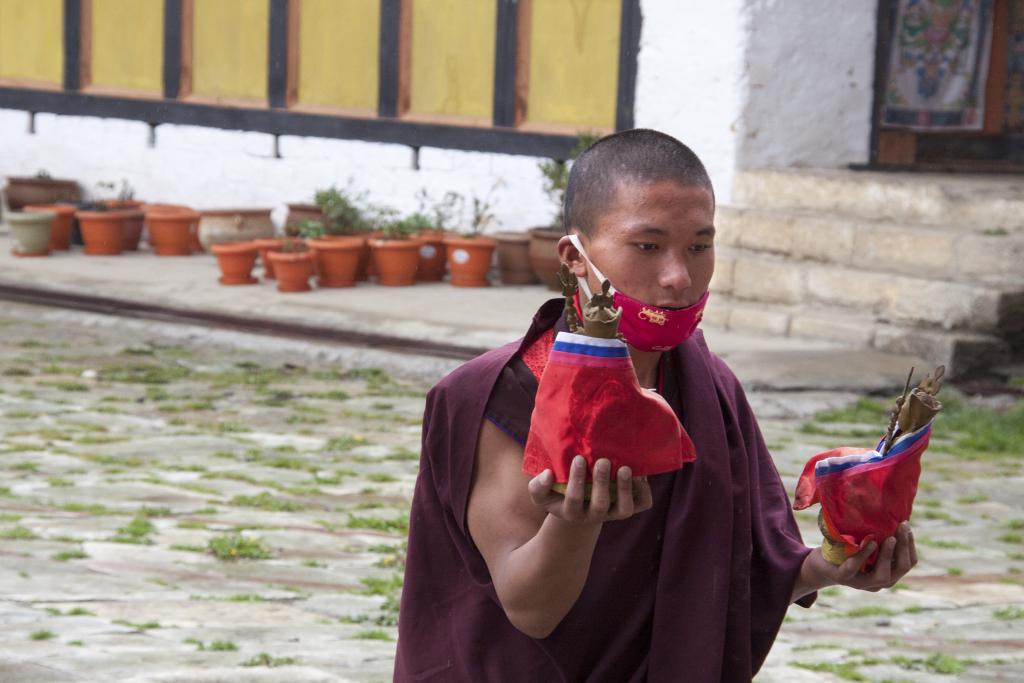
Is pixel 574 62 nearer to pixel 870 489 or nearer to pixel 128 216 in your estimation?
pixel 128 216

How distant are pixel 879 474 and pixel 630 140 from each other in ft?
2.05

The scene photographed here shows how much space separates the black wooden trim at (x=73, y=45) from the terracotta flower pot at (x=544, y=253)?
5723 millimetres

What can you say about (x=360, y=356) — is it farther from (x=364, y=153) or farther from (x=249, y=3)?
(x=249, y=3)

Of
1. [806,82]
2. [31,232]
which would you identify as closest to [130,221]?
[31,232]

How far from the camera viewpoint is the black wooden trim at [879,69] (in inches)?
424

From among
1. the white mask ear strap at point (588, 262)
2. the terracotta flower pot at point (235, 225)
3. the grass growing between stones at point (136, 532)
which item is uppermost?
the white mask ear strap at point (588, 262)

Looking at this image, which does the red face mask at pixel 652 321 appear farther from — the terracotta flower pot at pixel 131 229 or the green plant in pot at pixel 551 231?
the terracotta flower pot at pixel 131 229

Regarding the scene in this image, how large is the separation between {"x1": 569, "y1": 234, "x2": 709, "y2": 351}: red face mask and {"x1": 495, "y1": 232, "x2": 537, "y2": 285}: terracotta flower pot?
912 centimetres

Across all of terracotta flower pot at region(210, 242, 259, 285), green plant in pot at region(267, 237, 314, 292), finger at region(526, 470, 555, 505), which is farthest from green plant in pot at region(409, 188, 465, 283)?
finger at region(526, 470, 555, 505)

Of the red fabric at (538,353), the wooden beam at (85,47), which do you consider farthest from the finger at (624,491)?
the wooden beam at (85,47)

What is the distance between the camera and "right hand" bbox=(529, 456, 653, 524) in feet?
6.47

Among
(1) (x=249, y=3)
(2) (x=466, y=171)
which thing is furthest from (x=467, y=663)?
(1) (x=249, y=3)

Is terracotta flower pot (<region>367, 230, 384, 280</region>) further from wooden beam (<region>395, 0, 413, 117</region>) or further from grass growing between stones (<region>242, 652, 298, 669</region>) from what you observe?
grass growing between stones (<region>242, 652, 298, 669</region>)

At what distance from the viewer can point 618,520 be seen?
7.52 feet
